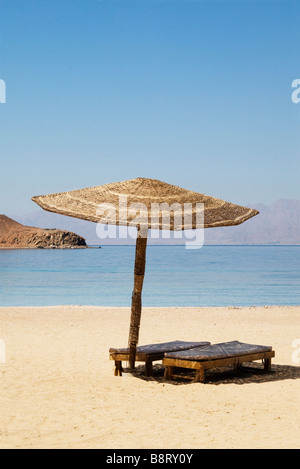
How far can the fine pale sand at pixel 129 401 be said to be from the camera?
5.75 meters

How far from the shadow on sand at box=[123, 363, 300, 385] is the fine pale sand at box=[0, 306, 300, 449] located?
0.02 metres

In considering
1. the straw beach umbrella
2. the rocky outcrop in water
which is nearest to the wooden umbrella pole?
the straw beach umbrella

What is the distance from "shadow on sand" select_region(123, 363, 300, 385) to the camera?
8477 millimetres

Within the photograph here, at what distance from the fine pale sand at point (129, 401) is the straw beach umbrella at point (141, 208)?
1146 millimetres

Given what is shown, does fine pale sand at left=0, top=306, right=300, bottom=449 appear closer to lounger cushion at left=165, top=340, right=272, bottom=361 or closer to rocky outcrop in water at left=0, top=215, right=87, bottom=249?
lounger cushion at left=165, top=340, right=272, bottom=361

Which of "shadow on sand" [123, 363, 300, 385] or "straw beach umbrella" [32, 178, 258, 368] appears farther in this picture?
"shadow on sand" [123, 363, 300, 385]

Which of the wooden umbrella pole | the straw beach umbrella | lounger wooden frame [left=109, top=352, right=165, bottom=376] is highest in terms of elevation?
the straw beach umbrella

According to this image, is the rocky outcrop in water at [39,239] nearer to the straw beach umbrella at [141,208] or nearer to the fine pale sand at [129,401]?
the fine pale sand at [129,401]

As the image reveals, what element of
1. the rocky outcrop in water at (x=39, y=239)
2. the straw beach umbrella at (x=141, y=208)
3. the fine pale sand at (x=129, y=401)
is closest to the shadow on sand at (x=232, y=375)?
the fine pale sand at (x=129, y=401)

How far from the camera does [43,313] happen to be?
18125 mm

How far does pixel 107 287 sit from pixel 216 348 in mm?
28927

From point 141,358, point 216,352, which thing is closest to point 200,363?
point 216,352
